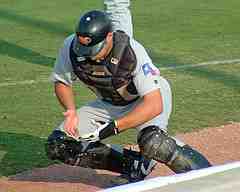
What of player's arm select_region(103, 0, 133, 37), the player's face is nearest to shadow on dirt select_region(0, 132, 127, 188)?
the player's face

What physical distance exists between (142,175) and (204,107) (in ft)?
9.38

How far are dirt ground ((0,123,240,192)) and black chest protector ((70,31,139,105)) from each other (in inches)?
28.3

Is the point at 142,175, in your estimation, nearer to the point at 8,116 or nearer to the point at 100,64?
the point at 100,64

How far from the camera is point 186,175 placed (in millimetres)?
4500

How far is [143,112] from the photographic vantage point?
5312 millimetres

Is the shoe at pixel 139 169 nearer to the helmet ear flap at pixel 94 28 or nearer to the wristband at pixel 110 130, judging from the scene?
the wristband at pixel 110 130

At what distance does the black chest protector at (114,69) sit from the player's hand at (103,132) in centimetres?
25

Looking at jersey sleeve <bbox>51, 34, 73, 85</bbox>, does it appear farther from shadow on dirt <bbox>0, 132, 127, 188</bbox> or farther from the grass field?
the grass field

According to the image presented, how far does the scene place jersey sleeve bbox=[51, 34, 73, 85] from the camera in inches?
220

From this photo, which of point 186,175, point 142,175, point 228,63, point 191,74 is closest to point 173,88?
point 191,74

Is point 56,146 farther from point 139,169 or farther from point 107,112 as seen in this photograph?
point 139,169

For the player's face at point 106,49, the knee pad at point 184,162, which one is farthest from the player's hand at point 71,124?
the knee pad at point 184,162

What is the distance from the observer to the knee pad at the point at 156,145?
5.33 meters

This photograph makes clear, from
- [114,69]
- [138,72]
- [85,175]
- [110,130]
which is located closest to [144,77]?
[138,72]
